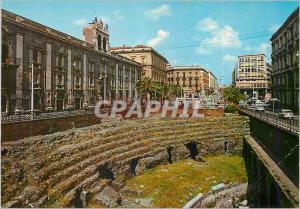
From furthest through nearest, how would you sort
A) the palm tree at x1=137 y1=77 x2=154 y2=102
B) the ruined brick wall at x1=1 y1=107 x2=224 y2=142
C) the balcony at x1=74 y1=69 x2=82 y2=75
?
the palm tree at x1=137 y1=77 x2=154 y2=102 → the balcony at x1=74 y1=69 x2=82 y2=75 → the ruined brick wall at x1=1 y1=107 x2=224 y2=142

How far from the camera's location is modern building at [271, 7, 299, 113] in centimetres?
4251

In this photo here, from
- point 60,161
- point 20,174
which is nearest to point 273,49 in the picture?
point 60,161

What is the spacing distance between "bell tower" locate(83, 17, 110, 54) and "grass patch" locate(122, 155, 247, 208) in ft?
78.3

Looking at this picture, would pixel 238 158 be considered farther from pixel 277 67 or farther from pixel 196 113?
pixel 277 67

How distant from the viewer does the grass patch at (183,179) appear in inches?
966

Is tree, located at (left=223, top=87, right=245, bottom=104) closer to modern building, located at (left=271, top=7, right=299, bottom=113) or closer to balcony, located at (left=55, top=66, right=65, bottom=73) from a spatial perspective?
modern building, located at (left=271, top=7, right=299, bottom=113)

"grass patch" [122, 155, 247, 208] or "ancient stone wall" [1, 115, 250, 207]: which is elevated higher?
"ancient stone wall" [1, 115, 250, 207]

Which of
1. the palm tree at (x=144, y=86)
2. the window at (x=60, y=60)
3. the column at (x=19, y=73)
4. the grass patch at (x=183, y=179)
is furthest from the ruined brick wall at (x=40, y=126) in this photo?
the palm tree at (x=144, y=86)

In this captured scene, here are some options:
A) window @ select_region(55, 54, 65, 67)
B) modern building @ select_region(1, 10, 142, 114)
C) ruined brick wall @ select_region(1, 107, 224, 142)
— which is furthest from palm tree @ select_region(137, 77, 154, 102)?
ruined brick wall @ select_region(1, 107, 224, 142)

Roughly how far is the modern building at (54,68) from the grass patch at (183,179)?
43.0 ft

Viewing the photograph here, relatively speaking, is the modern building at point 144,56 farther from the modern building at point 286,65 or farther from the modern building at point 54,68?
the modern building at point 286,65

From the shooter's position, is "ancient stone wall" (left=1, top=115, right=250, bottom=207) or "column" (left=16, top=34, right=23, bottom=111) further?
"column" (left=16, top=34, right=23, bottom=111)

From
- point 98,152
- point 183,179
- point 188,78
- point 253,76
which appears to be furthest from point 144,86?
point 253,76

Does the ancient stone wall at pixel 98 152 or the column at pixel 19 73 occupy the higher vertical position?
the column at pixel 19 73
